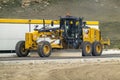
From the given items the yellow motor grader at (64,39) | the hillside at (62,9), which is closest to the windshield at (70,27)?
the yellow motor grader at (64,39)

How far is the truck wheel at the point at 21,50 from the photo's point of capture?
121 feet

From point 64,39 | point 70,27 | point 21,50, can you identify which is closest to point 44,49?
point 64,39

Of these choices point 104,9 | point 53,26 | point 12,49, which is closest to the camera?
point 53,26

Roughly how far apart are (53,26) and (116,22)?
38852 millimetres

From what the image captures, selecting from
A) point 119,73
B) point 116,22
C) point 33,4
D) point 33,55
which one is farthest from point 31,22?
point 33,4

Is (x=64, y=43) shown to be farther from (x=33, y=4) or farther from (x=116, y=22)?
(x=33, y=4)

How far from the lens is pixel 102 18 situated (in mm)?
80375

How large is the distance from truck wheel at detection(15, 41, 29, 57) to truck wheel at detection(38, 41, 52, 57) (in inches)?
115

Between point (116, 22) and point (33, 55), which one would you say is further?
point (116, 22)

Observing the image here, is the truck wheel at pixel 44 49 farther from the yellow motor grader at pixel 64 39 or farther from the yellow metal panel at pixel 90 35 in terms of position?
the yellow metal panel at pixel 90 35

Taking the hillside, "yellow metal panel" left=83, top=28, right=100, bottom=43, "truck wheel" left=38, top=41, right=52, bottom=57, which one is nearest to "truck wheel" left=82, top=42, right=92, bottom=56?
"yellow metal panel" left=83, top=28, right=100, bottom=43

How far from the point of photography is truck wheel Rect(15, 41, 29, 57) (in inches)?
1453

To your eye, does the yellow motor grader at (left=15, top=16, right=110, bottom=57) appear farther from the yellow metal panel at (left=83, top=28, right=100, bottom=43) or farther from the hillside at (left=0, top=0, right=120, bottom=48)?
the hillside at (left=0, top=0, right=120, bottom=48)

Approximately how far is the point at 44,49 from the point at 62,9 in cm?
5143
